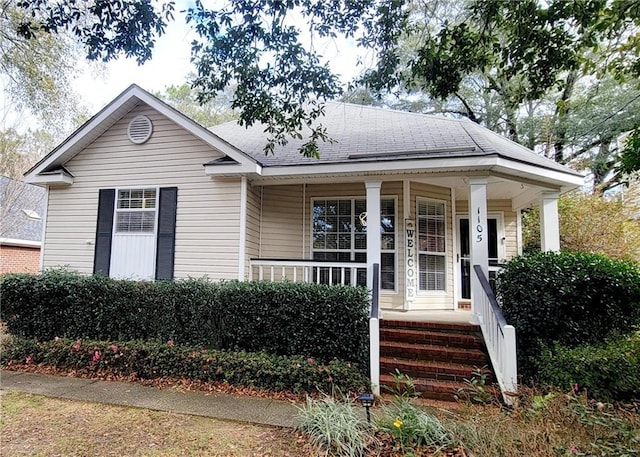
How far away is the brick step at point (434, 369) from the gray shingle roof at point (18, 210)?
16.0 meters

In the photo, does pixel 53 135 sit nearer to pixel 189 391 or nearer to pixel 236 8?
pixel 236 8

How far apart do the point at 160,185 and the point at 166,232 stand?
3.28 feet

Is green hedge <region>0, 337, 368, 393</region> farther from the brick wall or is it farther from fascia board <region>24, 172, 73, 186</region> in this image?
the brick wall

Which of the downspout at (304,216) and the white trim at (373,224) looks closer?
the white trim at (373,224)

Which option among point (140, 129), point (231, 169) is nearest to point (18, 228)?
point (140, 129)

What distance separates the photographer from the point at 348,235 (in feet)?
25.7

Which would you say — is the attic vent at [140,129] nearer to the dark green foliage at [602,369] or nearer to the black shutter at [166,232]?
the black shutter at [166,232]

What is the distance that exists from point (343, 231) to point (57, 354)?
5564mm

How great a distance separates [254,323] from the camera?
17.6 ft

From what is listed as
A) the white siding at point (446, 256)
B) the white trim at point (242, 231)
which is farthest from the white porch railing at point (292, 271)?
the white siding at point (446, 256)

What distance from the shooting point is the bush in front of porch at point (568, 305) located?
448cm

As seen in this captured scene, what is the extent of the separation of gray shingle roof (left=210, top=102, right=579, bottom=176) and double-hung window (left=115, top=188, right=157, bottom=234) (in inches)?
91.1

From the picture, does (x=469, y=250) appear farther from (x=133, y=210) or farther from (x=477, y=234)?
(x=133, y=210)

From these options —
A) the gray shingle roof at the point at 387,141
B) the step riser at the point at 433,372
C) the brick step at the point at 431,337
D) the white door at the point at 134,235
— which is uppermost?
the gray shingle roof at the point at 387,141
